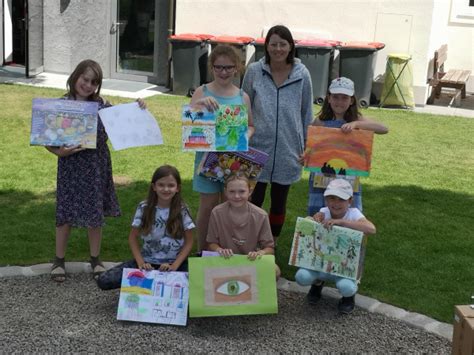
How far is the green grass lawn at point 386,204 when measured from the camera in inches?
233

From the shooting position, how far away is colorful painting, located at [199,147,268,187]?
5.35 meters

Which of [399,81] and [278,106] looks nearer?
[278,106]

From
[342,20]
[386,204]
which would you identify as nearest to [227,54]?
[386,204]

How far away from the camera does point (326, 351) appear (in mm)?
4676

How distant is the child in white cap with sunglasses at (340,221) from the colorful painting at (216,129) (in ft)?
2.31

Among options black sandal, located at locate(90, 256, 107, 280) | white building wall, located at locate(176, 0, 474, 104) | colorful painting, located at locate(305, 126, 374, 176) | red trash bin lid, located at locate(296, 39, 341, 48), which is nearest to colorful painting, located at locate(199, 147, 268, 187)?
colorful painting, located at locate(305, 126, 374, 176)

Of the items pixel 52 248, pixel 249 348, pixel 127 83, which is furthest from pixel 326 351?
pixel 127 83

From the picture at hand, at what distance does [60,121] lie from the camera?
203 inches

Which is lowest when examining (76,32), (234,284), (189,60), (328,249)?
(234,284)

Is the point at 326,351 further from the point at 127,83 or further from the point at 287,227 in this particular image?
the point at 127,83

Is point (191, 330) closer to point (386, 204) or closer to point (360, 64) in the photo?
point (386, 204)

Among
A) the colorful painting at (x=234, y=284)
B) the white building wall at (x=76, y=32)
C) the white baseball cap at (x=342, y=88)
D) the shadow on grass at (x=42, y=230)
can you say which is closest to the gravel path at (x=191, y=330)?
the colorful painting at (x=234, y=284)

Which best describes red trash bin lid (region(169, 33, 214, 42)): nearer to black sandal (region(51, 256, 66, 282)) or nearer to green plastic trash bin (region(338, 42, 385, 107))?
green plastic trash bin (region(338, 42, 385, 107))

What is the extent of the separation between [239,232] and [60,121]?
1.47 meters
